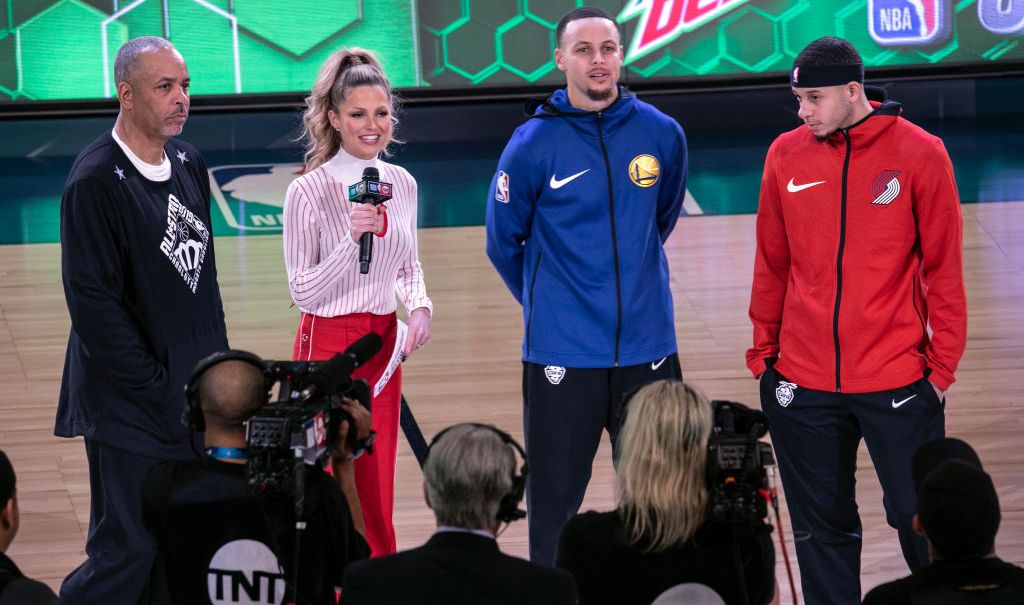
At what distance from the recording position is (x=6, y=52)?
11.3m

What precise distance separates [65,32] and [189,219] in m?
8.06

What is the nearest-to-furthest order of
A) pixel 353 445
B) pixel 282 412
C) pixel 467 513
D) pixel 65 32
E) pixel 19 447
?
pixel 467 513 < pixel 282 412 < pixel 353 445 < pixel 19 447 < pixel 65 32

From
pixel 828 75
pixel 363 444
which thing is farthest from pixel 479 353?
pixel 363 444

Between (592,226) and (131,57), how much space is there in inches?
53.4

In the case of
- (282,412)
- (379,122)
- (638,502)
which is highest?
(379,122)

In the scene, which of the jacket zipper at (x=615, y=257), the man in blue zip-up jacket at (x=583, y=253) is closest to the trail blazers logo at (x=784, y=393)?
the man in blue zip-up jacket at (x=583, y=253)

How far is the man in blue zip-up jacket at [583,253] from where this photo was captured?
399cm

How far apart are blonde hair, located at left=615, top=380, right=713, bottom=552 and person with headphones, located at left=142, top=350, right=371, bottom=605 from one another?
0.60 m

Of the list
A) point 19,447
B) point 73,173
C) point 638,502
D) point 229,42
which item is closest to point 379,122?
point 73,173

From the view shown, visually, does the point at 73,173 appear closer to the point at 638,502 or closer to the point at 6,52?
the point at 638,502

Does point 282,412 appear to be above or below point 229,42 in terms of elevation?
below

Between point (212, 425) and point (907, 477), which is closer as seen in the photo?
point (212, 425)

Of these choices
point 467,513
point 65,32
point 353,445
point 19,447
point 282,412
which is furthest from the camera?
point 65,32

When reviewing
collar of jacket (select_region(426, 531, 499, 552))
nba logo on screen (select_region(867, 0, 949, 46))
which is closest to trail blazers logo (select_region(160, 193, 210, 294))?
collar of jacket (select_region(426, 531, 499, 552))
